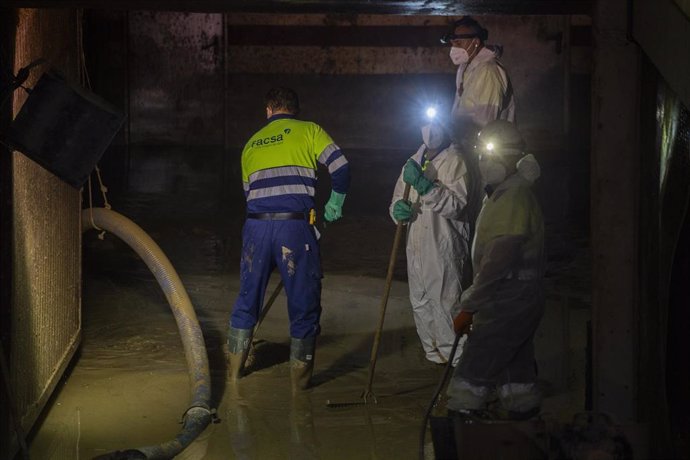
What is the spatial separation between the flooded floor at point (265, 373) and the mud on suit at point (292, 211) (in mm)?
604

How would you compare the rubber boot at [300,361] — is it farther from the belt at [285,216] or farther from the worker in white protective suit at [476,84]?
the worker in white protective suit at [476,84]

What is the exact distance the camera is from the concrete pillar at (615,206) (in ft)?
16.6

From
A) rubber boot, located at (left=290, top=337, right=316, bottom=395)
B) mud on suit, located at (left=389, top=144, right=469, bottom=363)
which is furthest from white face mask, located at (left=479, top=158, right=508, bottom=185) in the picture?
rubber boot, located at (left=290, top=337, right=316, bottom=395)

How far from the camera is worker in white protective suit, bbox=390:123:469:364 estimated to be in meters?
7.27

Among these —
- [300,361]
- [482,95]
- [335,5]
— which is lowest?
[300,361]

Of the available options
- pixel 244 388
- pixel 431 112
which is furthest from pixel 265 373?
pixel 431 112

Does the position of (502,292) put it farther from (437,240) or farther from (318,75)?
(318,75)

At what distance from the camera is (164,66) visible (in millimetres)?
18359

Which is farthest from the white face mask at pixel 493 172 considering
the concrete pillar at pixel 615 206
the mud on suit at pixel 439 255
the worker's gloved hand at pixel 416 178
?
the mud on suit at pixel 439 255

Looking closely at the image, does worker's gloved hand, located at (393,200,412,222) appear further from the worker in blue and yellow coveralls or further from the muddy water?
the muddy water

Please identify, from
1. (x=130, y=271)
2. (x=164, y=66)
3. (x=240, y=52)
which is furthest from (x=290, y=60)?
(x=130, y=271)

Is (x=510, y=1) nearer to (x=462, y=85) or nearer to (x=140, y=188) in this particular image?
(x=462, y=85)

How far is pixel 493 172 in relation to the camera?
564 centimetres

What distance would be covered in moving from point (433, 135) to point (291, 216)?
3.64 feet
